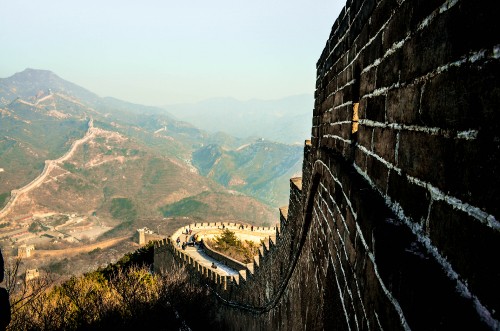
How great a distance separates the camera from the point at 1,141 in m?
149

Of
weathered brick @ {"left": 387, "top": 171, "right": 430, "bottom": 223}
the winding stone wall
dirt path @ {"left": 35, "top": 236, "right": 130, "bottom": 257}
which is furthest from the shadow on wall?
dirt path @ {"left": 35, "top": 236, "right": 130, "bottom": 257}

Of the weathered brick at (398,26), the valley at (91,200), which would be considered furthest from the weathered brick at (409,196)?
the valley at (91,200)

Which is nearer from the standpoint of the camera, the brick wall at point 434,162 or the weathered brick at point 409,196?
the brick wall at point 434,162

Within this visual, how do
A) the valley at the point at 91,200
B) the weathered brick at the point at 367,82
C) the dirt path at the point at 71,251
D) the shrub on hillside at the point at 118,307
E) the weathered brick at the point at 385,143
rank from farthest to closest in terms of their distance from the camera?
1. the valley at the point at 91,200
2. the dirt path at the point at 71,251
3. the shrub on hillside at the point at 118,307
4. the weathered brick at the point at 367,82
5. the weathered brick at the point at 385,143

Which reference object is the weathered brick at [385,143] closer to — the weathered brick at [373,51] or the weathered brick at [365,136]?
the weathered brick at [365,136]

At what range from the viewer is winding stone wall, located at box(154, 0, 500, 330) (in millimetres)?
658

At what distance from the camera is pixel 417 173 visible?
1.00 meters

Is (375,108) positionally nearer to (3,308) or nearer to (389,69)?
(389,69)

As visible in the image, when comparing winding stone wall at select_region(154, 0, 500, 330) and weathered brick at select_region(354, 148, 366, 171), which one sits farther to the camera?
weathered brick at select_region(354, 148, 366, 171)

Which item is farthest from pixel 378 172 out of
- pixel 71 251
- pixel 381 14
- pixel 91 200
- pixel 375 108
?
pixel 91 200

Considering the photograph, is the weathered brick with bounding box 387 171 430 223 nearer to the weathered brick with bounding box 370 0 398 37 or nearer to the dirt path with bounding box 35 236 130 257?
the weathered brick with bounding box 370 0 398 37

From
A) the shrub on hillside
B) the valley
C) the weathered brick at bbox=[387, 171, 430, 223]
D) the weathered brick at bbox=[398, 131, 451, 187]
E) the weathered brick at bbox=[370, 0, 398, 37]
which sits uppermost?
the weathered brick at bbox=[370, 0, 398, 37]

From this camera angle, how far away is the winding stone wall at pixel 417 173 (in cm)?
66

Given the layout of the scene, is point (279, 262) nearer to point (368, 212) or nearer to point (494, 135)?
point (368, 212)
